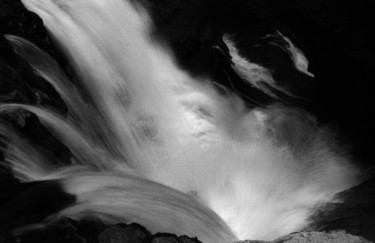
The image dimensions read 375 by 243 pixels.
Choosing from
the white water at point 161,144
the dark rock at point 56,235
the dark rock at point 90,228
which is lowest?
the dark rock at point 56,235

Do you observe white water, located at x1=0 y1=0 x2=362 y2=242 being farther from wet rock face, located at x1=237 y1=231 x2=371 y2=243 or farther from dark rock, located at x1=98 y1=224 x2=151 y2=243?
wet rock face, located at x1=237 y1=231 x2=371 y2=243

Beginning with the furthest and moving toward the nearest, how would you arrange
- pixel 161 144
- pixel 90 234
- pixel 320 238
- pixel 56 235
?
pixel 161 144
pixel 320 238
pixel 90 234
pixel 56 235

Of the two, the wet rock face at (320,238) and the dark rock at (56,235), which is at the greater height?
the wet rock face at (320,238)

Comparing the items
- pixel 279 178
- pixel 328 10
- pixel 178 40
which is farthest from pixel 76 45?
pixel 328 10

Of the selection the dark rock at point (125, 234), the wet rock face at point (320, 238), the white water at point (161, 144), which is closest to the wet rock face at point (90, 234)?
the dark rock at point (125, 234)

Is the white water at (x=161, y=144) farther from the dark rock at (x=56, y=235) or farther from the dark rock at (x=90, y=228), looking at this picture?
the dark rock at (x=56, y=235)

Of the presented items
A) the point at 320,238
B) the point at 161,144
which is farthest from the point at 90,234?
the point at 161,144

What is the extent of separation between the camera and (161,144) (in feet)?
24.2

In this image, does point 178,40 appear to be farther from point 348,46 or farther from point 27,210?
point 27,210

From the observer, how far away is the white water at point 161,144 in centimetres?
474

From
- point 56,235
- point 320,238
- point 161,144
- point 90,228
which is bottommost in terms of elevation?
point 56,235

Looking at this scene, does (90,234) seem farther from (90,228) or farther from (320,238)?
(320,238)

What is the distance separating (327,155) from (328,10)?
340 centimetres

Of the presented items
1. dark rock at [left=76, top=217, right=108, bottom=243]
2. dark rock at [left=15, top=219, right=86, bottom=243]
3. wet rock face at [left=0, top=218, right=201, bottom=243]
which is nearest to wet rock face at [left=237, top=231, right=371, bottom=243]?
wet rock face at [left=0, top=218, right=201, bottom=243]
